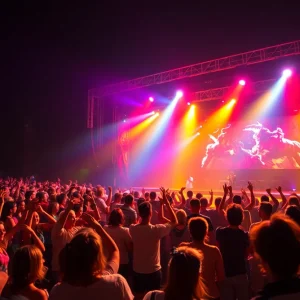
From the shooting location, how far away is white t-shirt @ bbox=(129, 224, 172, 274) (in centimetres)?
355

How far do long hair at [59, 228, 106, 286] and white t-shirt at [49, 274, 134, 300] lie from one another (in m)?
0.04

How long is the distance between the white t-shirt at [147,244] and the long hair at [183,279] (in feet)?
6.07

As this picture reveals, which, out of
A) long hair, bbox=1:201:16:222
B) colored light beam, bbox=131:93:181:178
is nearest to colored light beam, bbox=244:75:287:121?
colored light beam, bbox=131:93:181:178

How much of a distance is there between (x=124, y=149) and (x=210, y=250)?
714 inches

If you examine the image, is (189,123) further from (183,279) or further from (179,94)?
(183,279)

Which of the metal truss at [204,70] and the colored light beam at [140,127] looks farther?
the colored light beam at [140,127]

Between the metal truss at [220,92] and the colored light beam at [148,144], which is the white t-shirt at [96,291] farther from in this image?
the colored light beam at [148,144]

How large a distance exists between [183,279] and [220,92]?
15911mm

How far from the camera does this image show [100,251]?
1.80m

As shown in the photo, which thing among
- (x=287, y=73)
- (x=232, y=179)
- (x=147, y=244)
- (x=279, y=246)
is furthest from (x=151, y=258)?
(x=232, y=179)

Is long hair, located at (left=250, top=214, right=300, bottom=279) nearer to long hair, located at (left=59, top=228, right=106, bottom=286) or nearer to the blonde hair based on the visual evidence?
long hair, located at (left=59, top=228, right=106, bottom=286)

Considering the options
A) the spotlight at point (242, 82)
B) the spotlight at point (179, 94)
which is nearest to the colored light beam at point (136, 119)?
the spotlight at point (179, 94)

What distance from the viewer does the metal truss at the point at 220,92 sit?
15146 millimetres

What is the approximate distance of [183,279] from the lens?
1643 mm
